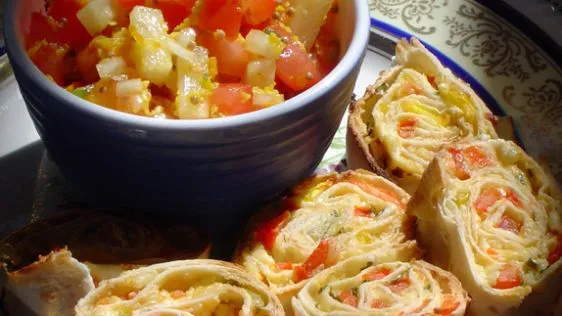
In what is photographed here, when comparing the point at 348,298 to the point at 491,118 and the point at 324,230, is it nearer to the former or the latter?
the point at 324,230

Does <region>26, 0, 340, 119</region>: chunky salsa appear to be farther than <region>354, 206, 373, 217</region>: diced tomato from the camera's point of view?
No

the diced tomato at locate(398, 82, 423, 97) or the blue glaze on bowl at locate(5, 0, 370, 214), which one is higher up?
the blue glaze on bowl at locate(5, 0, 370, 214)

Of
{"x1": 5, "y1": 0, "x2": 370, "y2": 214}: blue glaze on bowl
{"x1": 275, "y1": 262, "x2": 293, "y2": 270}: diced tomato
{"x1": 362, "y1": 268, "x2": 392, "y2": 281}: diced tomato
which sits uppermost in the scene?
{"x1": 5, "y1": 0, "x2": 370, "y2": 214}: blue glaze on bowl

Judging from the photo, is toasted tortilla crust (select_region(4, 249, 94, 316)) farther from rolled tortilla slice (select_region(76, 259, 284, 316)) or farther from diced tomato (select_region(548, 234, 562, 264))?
diced tomato (select_region(548, 234, 562, 264))

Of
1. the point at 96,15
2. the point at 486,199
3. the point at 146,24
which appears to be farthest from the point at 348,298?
the point at 96,15

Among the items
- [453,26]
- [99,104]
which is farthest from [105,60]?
[453,26]

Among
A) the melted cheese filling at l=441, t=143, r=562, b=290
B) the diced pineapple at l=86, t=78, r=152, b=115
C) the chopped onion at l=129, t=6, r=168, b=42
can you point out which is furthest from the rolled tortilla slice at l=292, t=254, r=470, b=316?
the chopped onion at l=129, t=6, r=168, b=42

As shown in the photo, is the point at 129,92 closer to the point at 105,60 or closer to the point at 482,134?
the point at 105,60
